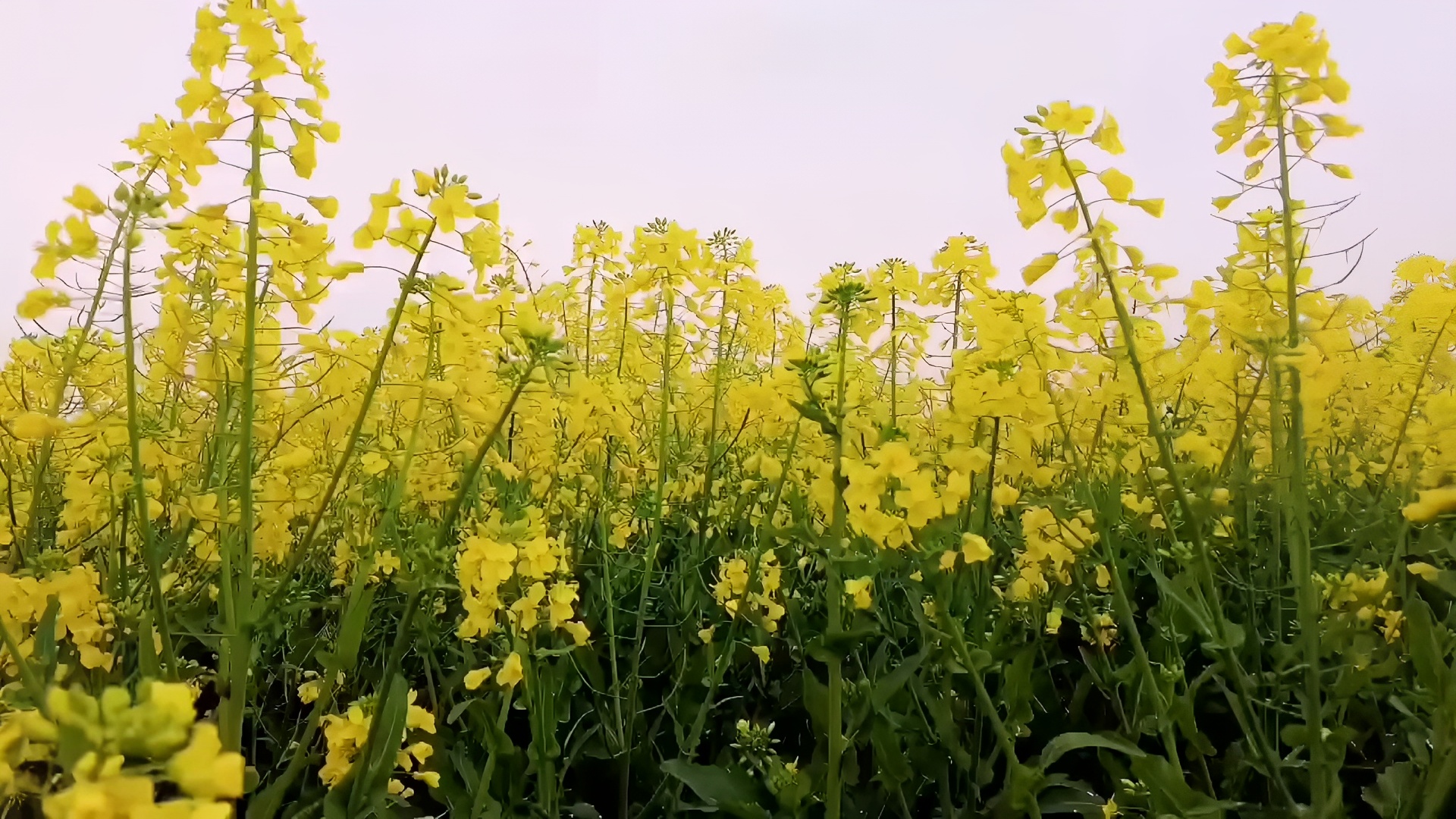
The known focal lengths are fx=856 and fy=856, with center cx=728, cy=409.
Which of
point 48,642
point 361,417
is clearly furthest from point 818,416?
point 48,642

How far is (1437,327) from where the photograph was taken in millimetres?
2445

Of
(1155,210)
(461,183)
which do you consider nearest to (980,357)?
(1155,210)

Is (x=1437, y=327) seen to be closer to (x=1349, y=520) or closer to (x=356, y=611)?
(x=1349, y=520)

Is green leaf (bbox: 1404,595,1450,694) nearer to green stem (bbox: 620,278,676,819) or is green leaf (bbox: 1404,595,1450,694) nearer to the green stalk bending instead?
the green stalk bending

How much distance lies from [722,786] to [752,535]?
1093 millimetres

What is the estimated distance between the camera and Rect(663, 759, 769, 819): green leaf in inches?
70.3

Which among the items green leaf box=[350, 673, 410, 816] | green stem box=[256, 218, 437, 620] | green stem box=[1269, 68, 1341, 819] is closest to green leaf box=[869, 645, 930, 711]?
green stem box=[1269, 68, 1341, 819]

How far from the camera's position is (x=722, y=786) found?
186cm

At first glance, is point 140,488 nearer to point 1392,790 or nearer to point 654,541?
point 654,541

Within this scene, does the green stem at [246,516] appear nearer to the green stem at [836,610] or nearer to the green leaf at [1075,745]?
the green stem at [836,610]

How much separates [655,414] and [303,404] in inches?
53.4

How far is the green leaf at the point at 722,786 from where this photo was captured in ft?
5.86

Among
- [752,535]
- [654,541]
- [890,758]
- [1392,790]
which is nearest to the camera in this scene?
[1392,790]

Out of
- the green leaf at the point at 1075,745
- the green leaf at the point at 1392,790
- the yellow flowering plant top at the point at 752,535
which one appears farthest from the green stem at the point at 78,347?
the green leaf at the point at 1392,790
